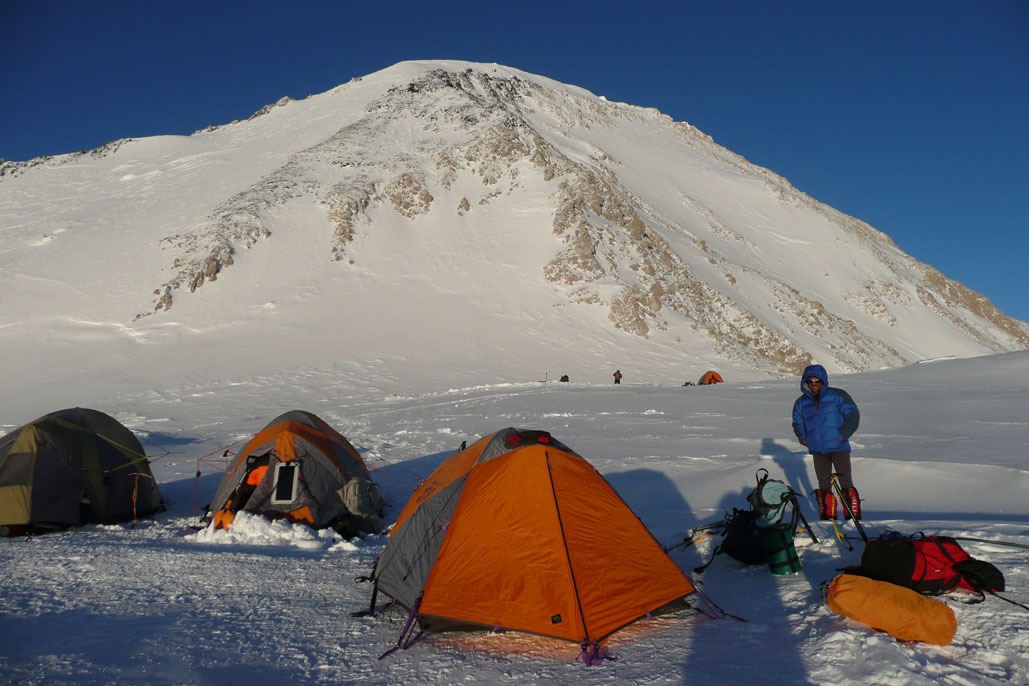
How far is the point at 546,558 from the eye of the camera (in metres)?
5.34

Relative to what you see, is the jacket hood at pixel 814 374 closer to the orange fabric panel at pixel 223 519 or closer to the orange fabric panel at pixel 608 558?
the orange fabric panel at pixel 608 558

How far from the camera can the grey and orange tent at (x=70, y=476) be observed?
8.90 meters

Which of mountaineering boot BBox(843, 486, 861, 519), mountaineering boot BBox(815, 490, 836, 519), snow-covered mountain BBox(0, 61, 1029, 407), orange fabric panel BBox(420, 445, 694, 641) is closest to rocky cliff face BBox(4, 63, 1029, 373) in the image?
snow-covered mountain BBox(0, 61, 1029, 407)

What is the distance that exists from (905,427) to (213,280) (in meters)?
45.0

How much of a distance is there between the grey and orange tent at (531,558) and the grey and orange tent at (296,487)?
3312 millimetres

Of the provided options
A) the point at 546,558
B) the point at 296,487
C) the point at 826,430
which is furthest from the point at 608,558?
the point at 296,487

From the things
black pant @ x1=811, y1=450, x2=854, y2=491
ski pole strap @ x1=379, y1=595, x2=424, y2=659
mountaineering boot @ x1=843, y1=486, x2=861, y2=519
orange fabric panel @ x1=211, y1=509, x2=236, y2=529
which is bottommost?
ski pole strap @ x1=379, y1=595, x2=424, y2=659

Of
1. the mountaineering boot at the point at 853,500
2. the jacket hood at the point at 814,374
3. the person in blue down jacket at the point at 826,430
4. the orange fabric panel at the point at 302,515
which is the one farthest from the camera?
the orange fabric panel at the point at 302,515

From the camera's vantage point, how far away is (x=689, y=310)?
1893 inches

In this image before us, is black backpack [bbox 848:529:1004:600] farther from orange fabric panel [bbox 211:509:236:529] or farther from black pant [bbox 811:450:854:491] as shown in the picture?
orange fabric panel [bbox 211:509:236:529]

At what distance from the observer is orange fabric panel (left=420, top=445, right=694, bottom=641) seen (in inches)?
201

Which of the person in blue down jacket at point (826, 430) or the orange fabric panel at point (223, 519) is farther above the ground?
the person in blue down jacket at point (826, 430)

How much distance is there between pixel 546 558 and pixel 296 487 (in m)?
5.49

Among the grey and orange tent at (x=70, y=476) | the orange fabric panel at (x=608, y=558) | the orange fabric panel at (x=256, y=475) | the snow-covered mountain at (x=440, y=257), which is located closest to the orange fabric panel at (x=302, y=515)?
the orange fabric panel at (x=256, y=475)
